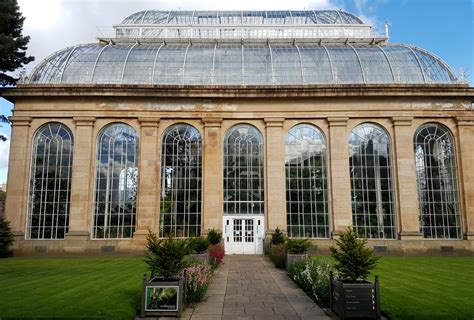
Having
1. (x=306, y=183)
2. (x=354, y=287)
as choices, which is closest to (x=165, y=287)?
(x=354, y=287)

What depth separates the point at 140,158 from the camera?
1091 inches

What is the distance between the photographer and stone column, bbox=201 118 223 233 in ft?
88.5

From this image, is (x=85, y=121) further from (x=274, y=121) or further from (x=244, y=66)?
(x=274, y=121)

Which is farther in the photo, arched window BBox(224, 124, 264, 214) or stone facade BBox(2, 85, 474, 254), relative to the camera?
arched window BBox(224, 124, 264, 214)

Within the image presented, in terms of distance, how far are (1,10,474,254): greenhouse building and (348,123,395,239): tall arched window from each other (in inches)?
3.0

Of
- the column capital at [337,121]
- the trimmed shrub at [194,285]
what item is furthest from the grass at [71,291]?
the column capital at [337,121]

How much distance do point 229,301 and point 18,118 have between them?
76.5ft

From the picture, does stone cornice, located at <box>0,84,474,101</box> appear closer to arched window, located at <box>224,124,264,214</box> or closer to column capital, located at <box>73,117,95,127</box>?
column capital, located at <box>73,117,95,127</box>

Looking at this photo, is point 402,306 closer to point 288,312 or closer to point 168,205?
point 288,312

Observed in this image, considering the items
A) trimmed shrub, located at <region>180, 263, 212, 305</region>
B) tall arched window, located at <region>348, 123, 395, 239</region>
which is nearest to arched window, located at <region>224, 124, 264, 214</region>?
tall arched window, located at <region>348, 123, 395, 239</region>

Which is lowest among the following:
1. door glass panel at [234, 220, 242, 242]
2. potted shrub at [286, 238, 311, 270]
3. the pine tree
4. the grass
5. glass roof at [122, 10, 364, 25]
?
the grass

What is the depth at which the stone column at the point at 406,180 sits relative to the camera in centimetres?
2653

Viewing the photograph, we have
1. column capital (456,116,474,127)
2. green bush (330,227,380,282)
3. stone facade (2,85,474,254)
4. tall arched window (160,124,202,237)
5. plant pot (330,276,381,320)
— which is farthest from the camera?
column capital (456,116,474,127)

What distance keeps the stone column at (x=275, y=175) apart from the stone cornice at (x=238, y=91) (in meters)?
2.28
